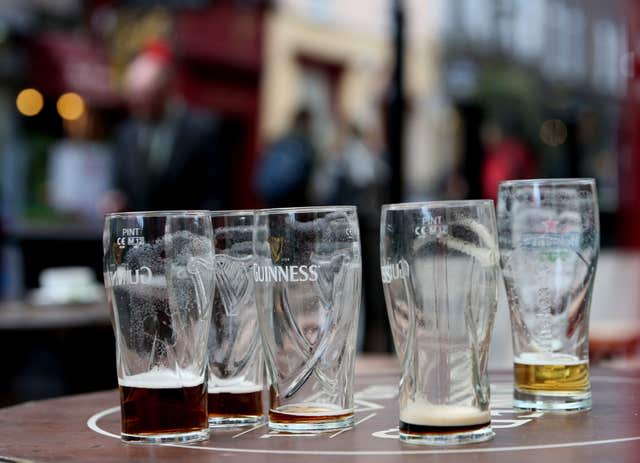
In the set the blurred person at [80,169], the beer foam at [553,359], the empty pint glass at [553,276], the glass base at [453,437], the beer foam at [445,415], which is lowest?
the glass base at [453,437]

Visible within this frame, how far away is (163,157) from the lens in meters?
4.57

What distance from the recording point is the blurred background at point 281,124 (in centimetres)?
383

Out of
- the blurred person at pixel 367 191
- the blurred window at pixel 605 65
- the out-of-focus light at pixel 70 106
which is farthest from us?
the blurred window at pixel 605 65

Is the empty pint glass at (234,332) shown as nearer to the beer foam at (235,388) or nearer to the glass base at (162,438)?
the beer foam at (235,388)

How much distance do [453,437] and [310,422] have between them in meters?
0.17

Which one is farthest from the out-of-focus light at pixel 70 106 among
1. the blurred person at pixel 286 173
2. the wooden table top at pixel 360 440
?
the wooden table top at pixel 360 440

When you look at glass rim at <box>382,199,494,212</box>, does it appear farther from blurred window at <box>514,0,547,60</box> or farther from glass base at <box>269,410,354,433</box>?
blurred window at <box>514,0,547,60</box>

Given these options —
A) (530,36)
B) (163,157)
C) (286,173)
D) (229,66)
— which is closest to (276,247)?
(163,157)

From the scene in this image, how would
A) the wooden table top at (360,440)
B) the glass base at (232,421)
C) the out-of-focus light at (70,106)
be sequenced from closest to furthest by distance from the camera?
the wooden table top at (360,440) < the glass base at (232,421) < the out-of-focus light at (70,106)

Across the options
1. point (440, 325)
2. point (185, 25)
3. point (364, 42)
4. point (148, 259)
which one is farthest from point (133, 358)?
point (364, 42)

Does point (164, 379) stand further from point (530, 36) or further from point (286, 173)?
point (530, 36)

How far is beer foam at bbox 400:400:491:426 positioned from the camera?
3.55 feet

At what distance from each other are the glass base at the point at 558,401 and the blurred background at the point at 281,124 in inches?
71.9

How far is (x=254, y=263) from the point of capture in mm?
1210
